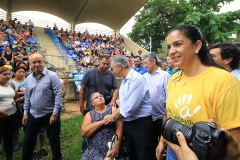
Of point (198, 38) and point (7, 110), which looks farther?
point (7, 110)

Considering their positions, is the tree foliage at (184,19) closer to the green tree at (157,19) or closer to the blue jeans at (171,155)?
the green tree at (157,19)

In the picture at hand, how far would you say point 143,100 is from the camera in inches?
101

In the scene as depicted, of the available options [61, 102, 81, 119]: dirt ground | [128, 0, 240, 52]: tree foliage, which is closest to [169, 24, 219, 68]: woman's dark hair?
[61, 102, 81, 119]: dirt ground

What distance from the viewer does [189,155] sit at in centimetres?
96

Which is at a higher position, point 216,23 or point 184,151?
point 216,23

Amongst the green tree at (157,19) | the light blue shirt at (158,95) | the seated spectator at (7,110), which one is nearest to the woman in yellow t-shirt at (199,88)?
the light blue shirt at (158,95)

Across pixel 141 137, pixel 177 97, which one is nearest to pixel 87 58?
pixel 141 137

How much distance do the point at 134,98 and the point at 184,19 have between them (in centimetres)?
2499

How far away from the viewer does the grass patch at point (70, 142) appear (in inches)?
139

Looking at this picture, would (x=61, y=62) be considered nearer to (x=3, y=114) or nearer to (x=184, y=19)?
(x=3, y=114)

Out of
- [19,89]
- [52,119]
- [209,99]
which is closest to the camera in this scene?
[209,99]

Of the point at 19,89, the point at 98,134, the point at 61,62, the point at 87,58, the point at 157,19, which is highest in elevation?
the point at 157,19

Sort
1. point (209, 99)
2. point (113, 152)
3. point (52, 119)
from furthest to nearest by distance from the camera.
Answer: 1. point (52, 119)
2. point (113, 152)
3. point (209, 99)

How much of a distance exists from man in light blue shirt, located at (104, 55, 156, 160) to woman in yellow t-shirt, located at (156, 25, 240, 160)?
896mm
